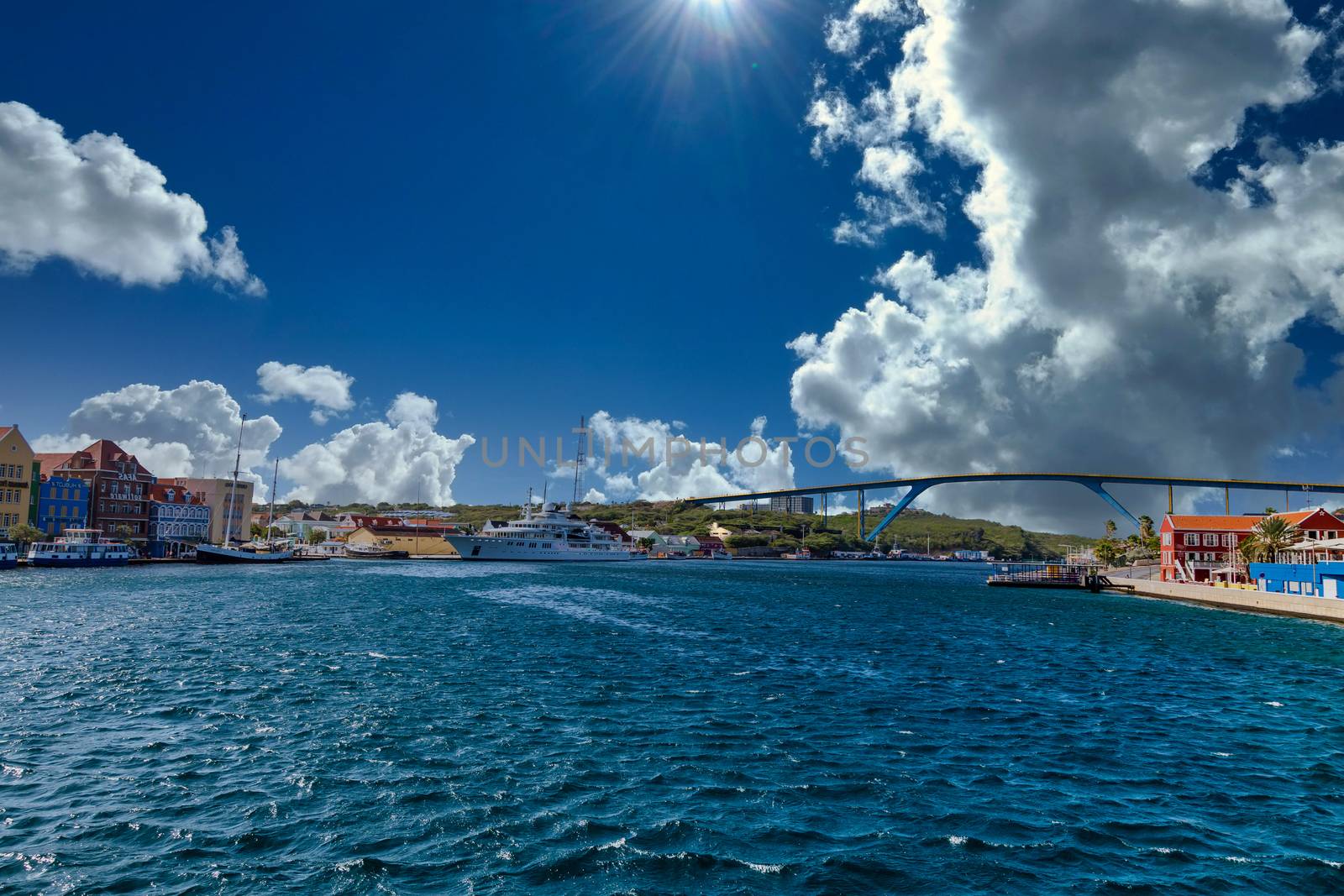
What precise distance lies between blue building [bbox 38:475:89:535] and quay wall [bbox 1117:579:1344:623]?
5579 inches

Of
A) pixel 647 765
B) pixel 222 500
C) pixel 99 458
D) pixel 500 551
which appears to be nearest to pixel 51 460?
pixel 99 458

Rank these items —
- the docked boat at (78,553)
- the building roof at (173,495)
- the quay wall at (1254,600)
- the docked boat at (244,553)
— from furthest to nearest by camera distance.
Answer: the building roof at (173,495) < the docked boat at (244,553) < the docked boat at (78,553) < the quay wall at (1254,600)

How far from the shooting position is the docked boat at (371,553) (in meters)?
148

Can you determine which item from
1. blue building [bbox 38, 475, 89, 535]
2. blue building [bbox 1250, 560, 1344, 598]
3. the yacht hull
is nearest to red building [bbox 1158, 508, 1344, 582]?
blue building [bbox 1250, 560, 1344, 598]

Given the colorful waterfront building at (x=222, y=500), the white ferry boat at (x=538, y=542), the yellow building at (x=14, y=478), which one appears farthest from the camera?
the white ferry boat at (x=538, y=542)

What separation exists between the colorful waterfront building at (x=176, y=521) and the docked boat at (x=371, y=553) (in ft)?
87.3

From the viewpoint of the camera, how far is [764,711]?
70.9ft

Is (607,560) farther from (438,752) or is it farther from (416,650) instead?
(438,752)

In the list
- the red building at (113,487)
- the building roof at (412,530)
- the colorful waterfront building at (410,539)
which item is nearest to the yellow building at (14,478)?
the red building at (113,487)

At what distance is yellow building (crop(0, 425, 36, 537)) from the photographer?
308 feet

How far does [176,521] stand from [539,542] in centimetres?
6528

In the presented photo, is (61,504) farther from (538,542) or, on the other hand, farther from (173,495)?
(538,542)

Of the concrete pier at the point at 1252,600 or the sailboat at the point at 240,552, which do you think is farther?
the sailboat at the point at 240,552

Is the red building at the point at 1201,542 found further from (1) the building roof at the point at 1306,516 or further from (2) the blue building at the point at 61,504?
(2) the blue building at the point at 61,504
